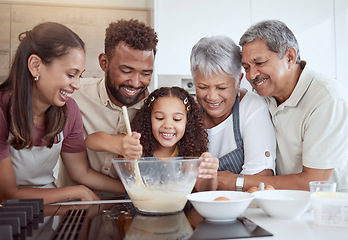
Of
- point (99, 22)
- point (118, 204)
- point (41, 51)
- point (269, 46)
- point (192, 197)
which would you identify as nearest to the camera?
point (192, 197)

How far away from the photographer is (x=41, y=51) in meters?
1.32

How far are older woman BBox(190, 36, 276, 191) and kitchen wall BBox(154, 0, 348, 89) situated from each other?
1233 millimetres

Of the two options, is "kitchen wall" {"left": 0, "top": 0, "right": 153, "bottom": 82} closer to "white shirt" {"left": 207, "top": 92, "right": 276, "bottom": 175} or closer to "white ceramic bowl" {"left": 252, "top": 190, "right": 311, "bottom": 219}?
"white shirt" {"left": 207, "top": 92, "right": 276, "bottom": 175}

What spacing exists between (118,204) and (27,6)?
2.58 meters

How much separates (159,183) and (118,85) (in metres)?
0.87

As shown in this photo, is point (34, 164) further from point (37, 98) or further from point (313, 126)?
point (313, 126)

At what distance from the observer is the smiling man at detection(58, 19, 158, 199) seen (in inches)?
68.7

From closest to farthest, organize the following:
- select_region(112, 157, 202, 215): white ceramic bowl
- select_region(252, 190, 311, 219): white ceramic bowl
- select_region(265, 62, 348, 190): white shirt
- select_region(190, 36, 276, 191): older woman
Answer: select_region(252, 190, 311, 219): white ceramic bowl < select_region(112, 157, 202, 215): white ceramic bowl < select_region(265, 62, 348, 190): white shirt < select_region(190, 36, 276, 191): older woman

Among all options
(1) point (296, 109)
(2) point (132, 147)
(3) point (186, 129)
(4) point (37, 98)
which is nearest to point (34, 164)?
(4) point (37, 98)

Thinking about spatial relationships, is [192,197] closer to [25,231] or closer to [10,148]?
[25,231]

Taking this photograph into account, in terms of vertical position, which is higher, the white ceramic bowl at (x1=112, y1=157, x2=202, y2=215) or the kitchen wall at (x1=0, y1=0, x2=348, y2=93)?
the kitchen wall at (x1=0, y1=0, x2=348, y2=93)

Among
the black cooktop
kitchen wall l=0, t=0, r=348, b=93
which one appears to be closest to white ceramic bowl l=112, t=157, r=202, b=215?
the black cooktop

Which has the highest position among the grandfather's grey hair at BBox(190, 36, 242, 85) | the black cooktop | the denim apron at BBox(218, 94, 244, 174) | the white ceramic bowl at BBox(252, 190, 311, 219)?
the grandfather's grey hair at BBox(190, 36, 242, 85)

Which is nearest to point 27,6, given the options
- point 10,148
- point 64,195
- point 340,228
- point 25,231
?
point 10,148
